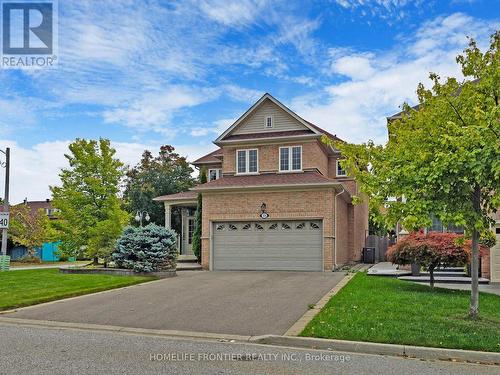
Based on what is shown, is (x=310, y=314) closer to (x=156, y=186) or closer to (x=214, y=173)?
(x=214, y=173)

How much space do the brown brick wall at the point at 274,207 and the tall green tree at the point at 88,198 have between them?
399 cm

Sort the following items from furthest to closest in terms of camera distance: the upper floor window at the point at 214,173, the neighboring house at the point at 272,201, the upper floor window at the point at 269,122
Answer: the upper floor window at the point at 214,173
the upper floor window at the point at 269,122
the neighboring house at the point at 272,201

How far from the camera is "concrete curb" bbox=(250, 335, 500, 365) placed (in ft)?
24.0

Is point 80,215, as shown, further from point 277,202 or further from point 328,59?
point 328,59

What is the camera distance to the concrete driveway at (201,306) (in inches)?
396

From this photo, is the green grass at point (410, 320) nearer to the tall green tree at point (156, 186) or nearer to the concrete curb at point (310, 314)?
the concrete curb at point (310, 314)

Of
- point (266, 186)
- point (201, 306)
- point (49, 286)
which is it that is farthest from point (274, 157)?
point (201, 306)

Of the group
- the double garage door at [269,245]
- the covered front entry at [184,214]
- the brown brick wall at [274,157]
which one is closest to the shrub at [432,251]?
Result: the double garage door at [269,245]

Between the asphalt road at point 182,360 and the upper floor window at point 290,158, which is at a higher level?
the upper floor window at point 290,158

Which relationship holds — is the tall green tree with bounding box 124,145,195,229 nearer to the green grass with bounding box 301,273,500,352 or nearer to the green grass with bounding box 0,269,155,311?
the green grass with bounding box 0,269,155,311

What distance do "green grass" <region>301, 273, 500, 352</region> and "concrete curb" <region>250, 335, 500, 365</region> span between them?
0.72 feet

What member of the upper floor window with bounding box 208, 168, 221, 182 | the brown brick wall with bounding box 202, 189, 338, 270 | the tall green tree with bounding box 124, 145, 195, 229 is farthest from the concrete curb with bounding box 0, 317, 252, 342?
the tall green tree with bounding box 124, 145, 195, 229

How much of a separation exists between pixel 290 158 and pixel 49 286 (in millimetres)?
12393

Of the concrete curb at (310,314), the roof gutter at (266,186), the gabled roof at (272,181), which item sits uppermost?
the gabled roof at (272,181)
